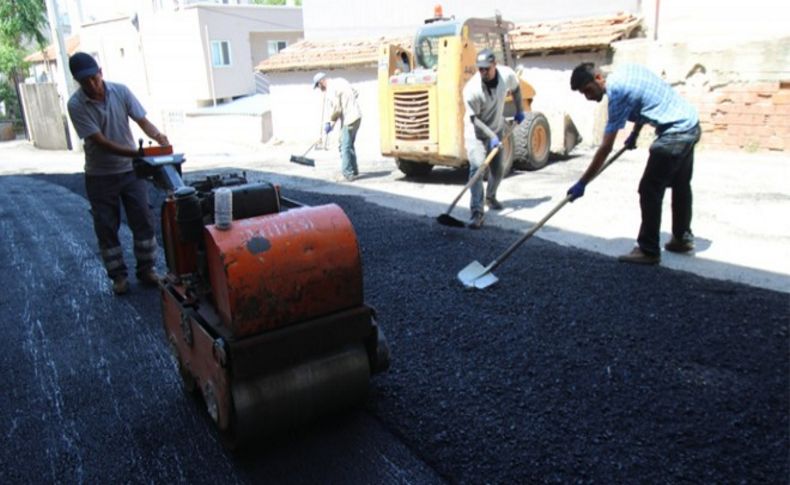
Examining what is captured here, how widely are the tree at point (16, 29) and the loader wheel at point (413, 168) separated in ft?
75.4

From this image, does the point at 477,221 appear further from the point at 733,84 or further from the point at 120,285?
the point at 733,84

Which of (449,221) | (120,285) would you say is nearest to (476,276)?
(449,221)

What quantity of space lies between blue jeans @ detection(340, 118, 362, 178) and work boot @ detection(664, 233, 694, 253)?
17.2 feet

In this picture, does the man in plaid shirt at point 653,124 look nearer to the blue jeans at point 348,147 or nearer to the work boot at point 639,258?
the work boot at point 639,258

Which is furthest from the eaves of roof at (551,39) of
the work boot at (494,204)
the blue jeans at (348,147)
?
the work boot at (494,204)

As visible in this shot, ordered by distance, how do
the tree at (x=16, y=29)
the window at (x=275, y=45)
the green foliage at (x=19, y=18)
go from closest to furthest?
the window at (x=275, y=45)
the green foliage at (x=19, y=18)
the tree at (x=16, y=29)

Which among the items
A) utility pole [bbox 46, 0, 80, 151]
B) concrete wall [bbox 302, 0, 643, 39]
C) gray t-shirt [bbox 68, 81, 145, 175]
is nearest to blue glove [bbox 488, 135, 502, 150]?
gray t-shirt [bbox 68, 81, 145, 175]

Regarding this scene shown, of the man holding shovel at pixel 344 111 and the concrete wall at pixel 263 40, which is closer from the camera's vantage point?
the man holding shovel at pixel 344 111

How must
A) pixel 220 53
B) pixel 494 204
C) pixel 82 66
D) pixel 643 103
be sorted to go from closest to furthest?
pixel 82 66 < pixel 643 103 < pixel 494 204 < pixel 220 53

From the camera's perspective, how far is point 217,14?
21.2m

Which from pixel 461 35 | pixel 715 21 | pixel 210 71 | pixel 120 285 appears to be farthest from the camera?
pixel 210 71

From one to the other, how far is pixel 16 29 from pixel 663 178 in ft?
92.0

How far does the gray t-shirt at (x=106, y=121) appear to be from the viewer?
13.0 ft

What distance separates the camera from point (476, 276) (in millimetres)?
4078
